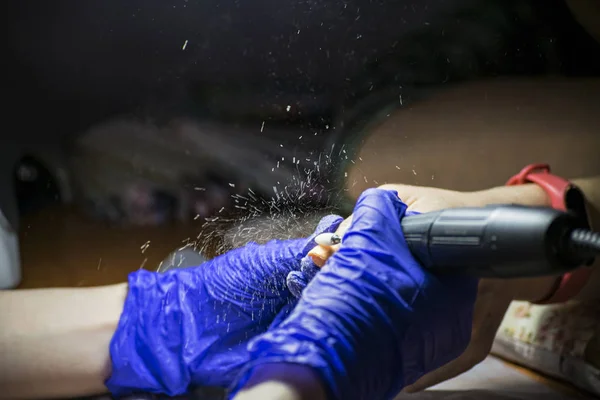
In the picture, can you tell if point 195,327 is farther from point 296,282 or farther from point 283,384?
point 283,384

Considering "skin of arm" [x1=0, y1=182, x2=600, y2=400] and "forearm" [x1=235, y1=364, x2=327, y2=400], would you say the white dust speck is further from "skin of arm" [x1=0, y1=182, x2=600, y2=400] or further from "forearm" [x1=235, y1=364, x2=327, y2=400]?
"forearm" [x1=235, y1=364, x2=327, y2=400]

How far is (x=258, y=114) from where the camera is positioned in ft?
2.02

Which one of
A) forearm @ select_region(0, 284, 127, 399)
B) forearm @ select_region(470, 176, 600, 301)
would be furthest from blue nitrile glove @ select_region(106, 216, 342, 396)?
forearm @ select_region(470, 176, 600, 301)

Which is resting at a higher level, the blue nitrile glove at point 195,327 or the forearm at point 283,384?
the forearm at point 283,384

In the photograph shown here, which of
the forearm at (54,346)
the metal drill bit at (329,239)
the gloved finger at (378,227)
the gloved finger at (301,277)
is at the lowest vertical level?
the forearm at (54,346)

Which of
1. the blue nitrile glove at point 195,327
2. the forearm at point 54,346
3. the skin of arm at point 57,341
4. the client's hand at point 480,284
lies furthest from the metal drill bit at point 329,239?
the forearm at point 54,346

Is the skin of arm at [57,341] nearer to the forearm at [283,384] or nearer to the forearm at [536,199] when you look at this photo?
the forearm at [536,199]

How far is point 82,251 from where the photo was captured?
673 millimetres

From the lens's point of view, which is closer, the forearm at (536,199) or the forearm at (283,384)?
the forearm at (283,384)

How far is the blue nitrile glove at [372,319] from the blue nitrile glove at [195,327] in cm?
22

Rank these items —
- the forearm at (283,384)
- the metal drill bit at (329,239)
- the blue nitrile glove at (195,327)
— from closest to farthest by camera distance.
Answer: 1. the forearm at (283,384)
2. the metal drill bit at (329,239)
3. the blue nitrile glove at (195,327)

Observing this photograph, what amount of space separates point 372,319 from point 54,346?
461 mm

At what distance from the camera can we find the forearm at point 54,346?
62 centimetres

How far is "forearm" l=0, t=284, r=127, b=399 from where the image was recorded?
615 millimetres
